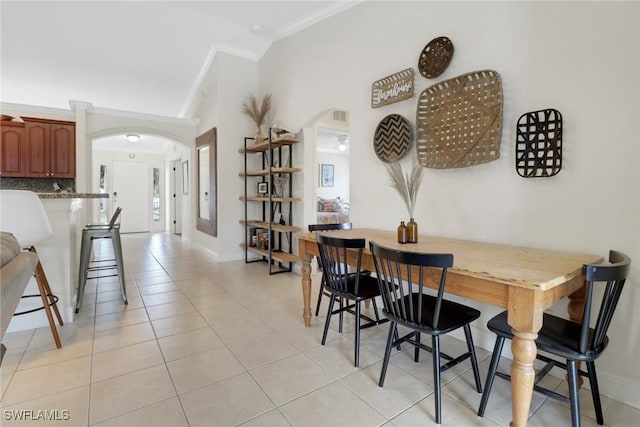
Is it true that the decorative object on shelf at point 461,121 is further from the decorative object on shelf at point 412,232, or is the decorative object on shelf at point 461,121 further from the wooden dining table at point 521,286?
the wooden dining table at point 521,286

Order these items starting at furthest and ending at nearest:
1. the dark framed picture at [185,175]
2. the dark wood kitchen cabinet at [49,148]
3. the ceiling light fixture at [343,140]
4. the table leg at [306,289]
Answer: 1. the ceiling light fixture at [343,140]
2. the dark framed picture at [185,175]
3. the dark wood kitchen cabinet at [49,148]
4. the table leg at [306,289]

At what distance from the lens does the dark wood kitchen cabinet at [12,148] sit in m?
4.91

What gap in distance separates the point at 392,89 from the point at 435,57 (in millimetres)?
440

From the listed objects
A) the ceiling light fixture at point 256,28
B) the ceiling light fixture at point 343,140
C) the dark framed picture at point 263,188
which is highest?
the ceiling light fixture at point 256,28

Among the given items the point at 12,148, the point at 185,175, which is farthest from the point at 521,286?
the point at 185,175

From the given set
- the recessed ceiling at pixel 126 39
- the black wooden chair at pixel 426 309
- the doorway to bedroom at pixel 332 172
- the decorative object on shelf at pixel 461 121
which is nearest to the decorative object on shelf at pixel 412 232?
the black wooden chair at pixel 426 309

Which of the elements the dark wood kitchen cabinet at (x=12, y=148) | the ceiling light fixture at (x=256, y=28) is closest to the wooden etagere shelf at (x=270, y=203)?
the ceiling light fixture at (x=256, y=28)

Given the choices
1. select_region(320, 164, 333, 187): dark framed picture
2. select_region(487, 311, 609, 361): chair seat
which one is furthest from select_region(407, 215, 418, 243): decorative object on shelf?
select_region(320, 164, 333, 187): dark framed picture

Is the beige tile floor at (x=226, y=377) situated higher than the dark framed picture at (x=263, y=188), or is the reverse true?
the dark framed picture at (x=263, y=188)

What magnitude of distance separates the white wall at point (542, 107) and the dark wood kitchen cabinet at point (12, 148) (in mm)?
5426

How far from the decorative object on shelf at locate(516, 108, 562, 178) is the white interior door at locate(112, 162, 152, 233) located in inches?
370

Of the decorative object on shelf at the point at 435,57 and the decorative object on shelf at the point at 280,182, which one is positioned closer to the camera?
the decorative object on shelf at the point at 435,57

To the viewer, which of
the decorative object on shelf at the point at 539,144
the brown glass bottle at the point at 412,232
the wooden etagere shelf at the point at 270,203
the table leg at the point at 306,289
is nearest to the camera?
the decorative object on shelf at the point at 539,144

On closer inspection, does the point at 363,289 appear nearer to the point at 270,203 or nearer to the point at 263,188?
the point at 270,203
